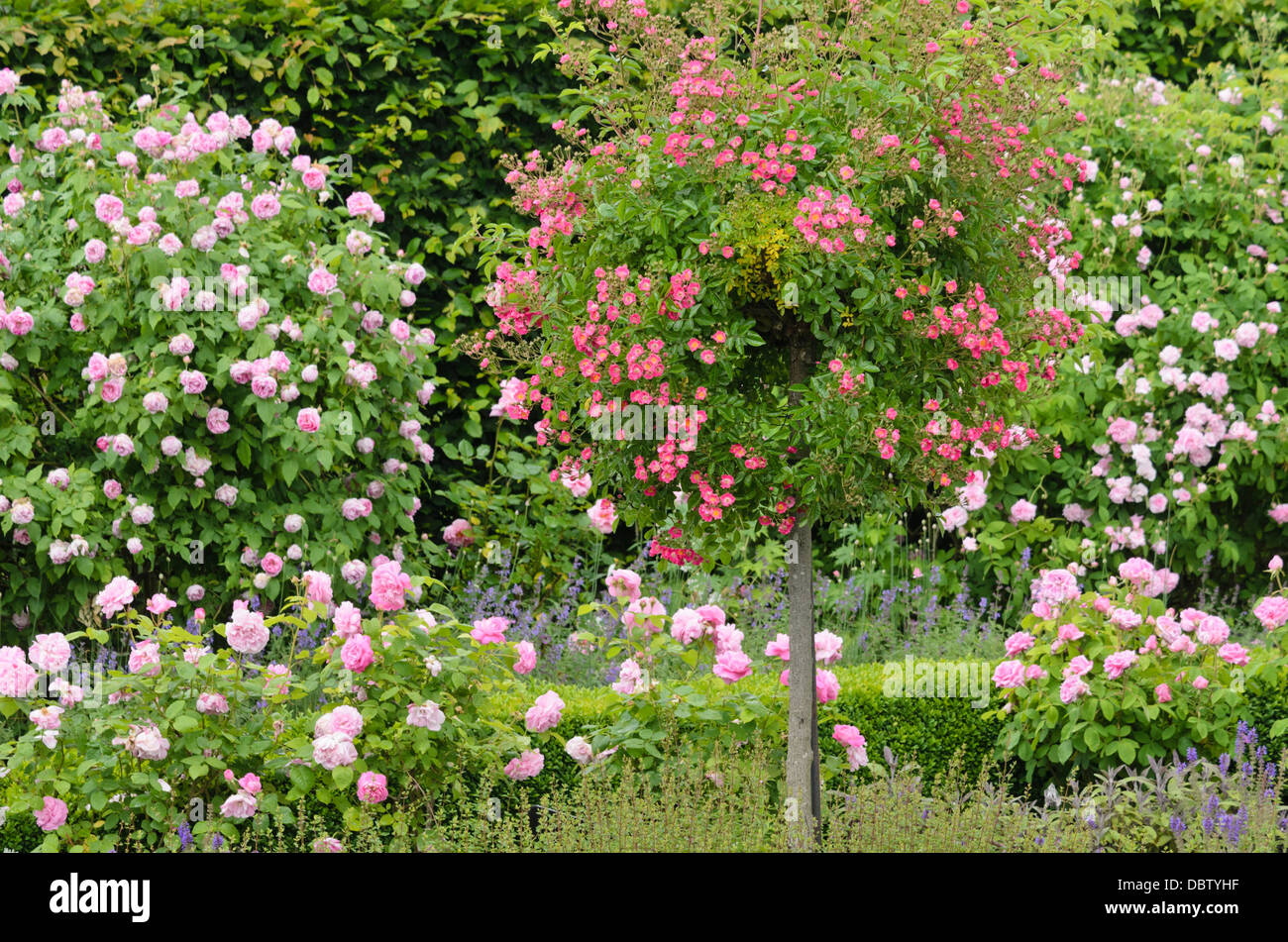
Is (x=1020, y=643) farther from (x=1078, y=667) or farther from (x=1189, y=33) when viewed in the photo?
(x=1189, y=33)

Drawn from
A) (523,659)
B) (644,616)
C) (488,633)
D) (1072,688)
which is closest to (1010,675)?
(1072,688)

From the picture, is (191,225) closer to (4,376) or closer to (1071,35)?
(4,376)

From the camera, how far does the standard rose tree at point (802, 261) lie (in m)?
3.80

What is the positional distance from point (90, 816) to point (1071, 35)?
12.2 feet

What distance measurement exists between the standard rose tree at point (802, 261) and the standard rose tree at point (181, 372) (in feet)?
6.72

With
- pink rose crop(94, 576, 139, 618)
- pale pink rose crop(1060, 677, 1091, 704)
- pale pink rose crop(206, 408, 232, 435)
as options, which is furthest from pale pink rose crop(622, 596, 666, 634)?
pale pink rose crop(206, 408, 232, 435)

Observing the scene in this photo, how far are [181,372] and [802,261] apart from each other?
116 inches

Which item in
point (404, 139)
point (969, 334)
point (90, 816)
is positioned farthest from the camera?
point (404, 139)

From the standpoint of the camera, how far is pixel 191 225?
5848 mm

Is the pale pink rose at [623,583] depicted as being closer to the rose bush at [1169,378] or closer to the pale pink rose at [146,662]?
the pale pink rose at [146,662]

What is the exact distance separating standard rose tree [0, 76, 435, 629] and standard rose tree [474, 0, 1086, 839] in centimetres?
205

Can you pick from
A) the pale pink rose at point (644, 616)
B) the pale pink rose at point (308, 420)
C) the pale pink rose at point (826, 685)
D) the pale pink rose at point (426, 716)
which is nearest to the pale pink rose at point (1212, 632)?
the pale pink rose at point (826, 685)

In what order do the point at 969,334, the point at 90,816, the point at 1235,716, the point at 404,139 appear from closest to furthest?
the point at 969,334 < the point at 90,816 < the point at 1235,716 < the point at 404,139

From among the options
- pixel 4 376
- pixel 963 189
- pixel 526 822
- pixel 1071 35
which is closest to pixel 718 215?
pixel 963 189
